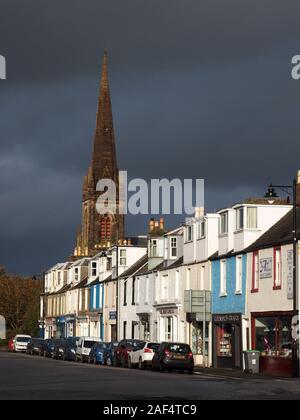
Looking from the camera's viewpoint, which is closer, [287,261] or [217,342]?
[287,261]

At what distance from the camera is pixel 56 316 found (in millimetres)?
109438

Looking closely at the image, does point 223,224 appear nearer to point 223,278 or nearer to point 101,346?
point 223,278

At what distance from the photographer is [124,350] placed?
2173 inches

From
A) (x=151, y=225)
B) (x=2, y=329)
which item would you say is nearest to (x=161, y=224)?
(x=151, y=225)

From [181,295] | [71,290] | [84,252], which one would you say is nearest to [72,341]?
[181,295]

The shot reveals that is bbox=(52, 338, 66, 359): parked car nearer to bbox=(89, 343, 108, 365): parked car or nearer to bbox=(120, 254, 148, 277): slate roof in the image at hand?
bbox=(89, 343, 108, 365): parked car

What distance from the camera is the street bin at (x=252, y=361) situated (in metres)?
48.5

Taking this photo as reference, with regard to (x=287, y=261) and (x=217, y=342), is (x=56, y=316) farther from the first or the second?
(x=287, y=261)

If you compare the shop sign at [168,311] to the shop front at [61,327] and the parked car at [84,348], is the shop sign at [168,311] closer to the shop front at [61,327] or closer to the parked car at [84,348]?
the parked car at [84,348]

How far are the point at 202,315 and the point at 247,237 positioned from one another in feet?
20.6

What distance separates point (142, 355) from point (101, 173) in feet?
381

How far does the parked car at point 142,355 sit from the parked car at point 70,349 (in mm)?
14560
